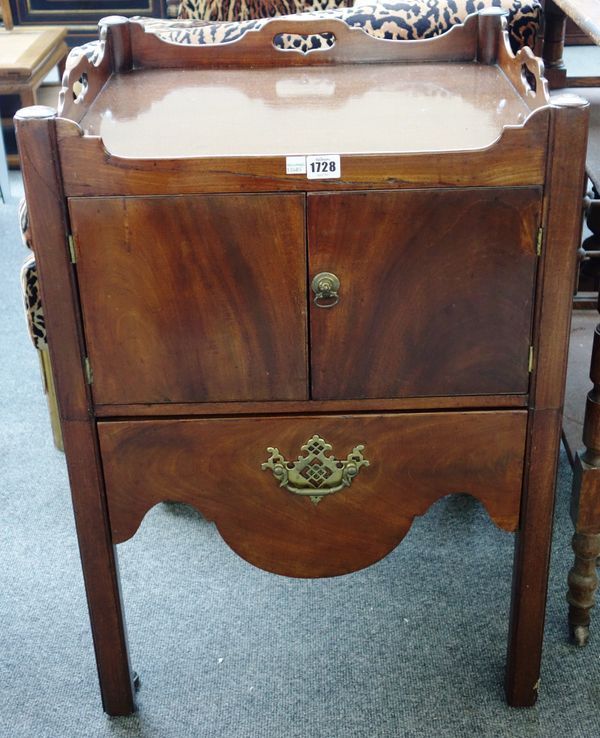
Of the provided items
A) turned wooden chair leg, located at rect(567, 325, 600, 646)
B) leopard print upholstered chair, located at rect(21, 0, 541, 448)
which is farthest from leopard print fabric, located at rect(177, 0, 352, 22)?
turned wooden chair leg, located at rect(567, 325, 600, 646)

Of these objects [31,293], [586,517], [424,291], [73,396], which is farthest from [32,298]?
[586,517]

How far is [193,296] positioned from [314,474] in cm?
28

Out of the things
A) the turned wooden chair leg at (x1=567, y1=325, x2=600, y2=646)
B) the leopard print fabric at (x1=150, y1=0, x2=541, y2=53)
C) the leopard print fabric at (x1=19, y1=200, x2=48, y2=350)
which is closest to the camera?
the turned wooden chair leg at (x1=567, y1=325, x2=600, y2=646)

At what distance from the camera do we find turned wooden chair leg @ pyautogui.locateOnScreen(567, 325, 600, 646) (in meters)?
1.36

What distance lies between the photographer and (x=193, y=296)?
1.10 m

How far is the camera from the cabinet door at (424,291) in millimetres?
1053

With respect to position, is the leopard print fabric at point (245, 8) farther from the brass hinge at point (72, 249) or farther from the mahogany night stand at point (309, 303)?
the brass hinge at point (72, 249)

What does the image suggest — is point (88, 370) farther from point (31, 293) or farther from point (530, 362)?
point (31, 293)

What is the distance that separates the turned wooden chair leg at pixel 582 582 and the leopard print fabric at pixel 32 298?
965 mm

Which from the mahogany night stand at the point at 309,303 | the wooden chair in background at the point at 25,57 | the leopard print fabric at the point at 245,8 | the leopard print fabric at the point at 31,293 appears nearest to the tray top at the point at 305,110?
the mahogany night stand at the point at 309,303

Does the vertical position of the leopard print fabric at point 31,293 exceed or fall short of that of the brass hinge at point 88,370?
it falls short

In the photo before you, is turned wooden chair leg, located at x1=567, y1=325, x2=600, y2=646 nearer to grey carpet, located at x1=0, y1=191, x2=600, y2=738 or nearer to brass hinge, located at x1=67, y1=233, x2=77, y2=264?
grey carpet, located at x1=0, y1=191, x2=600, y2=738

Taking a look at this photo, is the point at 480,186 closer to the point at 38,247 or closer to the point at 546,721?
the point at 38,247

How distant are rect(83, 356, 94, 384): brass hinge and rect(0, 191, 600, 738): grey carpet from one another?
1.77 feet
